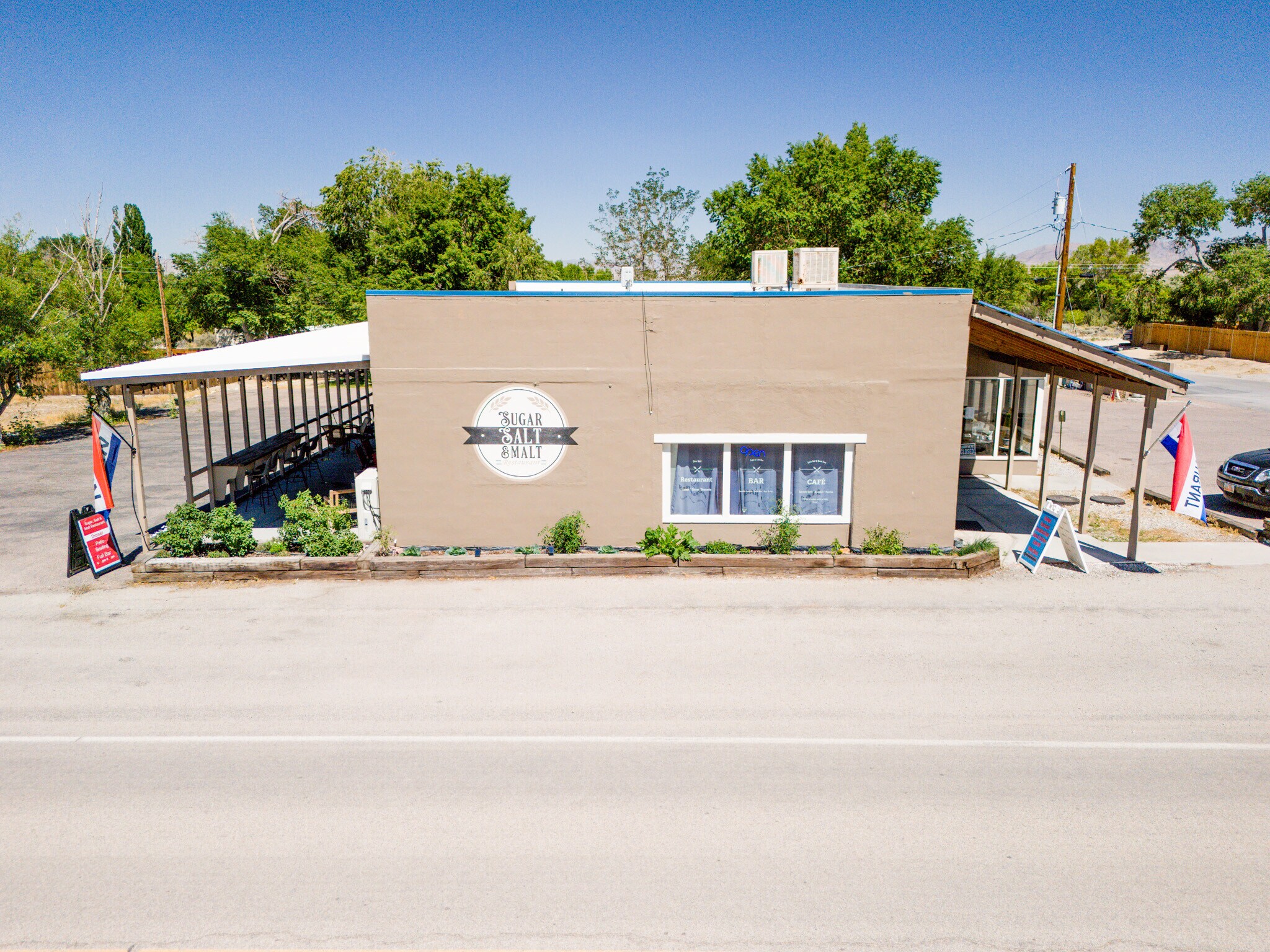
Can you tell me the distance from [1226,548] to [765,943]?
1189 cm

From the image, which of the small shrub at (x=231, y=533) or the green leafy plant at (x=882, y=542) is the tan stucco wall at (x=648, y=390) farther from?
the small shrub at (x=231, y=533)

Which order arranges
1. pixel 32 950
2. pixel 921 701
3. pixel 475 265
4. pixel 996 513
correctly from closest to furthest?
pixel 32 950 → pixel 921 701 → pixel 996 513 → pixel 475 265

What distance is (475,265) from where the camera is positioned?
128 ft

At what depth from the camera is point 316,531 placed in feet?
39.2

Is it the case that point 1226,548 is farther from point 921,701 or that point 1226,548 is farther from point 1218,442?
point 1218,442

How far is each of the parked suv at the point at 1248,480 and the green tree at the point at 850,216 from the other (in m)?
19.3

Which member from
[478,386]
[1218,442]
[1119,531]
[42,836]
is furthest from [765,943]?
[1218,442]

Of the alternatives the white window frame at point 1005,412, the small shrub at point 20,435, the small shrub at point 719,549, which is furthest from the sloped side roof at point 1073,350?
the small shrub at point 20,435

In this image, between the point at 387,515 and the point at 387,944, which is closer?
the point at 387,944

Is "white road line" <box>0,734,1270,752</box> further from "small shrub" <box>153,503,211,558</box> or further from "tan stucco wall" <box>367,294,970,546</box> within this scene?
"tan stucco wall" <box>367,294,970,546</box>

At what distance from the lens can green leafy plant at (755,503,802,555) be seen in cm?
1183

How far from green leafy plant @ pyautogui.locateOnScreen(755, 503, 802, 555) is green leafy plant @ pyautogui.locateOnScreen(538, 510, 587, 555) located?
2647mm

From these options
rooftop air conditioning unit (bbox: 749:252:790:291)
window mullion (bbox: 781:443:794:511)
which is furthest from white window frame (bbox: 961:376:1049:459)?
window mullion (bbox: 781:443:794:511)

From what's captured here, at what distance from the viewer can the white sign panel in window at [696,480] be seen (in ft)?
39.7
